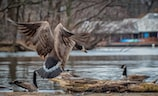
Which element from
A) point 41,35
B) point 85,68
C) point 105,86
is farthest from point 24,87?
point 85,68

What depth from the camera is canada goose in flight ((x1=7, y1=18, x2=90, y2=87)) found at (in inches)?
478

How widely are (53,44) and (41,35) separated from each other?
511 millimetres

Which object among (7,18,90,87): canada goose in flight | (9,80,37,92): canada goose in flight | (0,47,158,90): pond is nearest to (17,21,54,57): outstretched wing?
(7,18,90,87): canada goose in flight

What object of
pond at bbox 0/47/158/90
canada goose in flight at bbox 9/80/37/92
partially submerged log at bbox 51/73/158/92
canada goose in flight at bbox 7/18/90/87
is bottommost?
pond at bbox 0/47/158/90

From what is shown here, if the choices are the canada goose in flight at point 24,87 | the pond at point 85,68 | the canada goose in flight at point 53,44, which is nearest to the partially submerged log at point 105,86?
the canada goose in flight at point 53,44

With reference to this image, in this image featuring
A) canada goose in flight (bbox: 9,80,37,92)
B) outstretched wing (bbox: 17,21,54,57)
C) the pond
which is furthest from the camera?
the pond

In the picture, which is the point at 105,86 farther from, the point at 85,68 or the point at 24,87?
the point at 85,68

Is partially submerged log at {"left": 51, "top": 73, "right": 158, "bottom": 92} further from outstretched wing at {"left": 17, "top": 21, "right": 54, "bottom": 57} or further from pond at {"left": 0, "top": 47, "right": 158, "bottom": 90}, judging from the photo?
pond at {"left": 0, "top": 47, "right": 158, "bottom": 90}

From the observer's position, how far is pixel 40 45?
1286 cm

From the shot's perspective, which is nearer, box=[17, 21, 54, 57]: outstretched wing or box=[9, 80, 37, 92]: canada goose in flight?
box=[17, 21, 54, 57]: outstretched wing

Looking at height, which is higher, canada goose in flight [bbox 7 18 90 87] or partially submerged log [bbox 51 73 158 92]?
canada goose in flight [bbox 7 18 90 87]

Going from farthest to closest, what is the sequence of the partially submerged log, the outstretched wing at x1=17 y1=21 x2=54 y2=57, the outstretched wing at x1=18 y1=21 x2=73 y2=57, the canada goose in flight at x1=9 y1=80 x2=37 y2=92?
the canada goose in flight at x1=9 y1=80 x2=37 y2=92 → the outstretched wing at x1=17 y1=21 x2=54 y2=57 → the partially submerged log → the outstretched wing at x1=18 y1=21 x2=73 y2=57

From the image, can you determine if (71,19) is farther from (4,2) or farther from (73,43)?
(73,43)

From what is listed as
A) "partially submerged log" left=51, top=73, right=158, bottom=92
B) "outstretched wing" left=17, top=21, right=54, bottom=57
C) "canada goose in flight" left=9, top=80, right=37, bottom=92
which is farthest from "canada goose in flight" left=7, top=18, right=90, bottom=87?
"canada goose in flight" left=9, top=80, right=37, bottom=92
